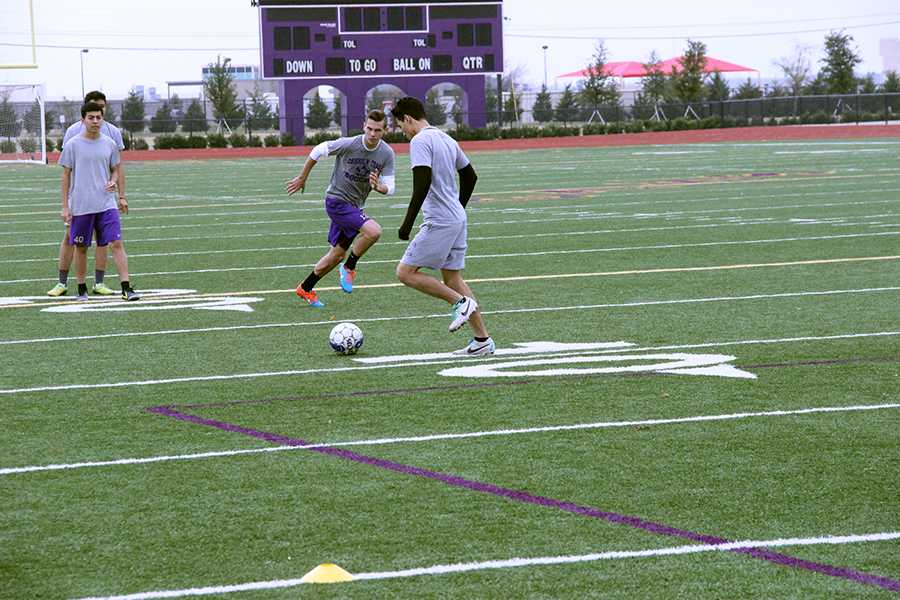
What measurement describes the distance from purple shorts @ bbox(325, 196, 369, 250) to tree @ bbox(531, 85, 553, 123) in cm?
6411

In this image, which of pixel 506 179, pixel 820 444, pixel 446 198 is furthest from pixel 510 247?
pixel 506 179

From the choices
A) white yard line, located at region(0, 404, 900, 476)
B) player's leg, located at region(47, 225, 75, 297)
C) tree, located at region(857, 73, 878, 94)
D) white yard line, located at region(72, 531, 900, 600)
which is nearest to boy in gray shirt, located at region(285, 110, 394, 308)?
player's leg, located at region(47, 225, 75, 297)

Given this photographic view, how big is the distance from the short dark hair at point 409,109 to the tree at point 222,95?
64.2 metres

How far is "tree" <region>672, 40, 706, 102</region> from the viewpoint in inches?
3118

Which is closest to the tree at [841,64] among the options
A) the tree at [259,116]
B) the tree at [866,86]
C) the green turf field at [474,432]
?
the tree at [866,86]

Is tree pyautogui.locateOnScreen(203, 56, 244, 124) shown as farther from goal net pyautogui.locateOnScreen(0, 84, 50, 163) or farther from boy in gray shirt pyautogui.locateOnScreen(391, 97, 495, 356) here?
boy in gray shirt pyautogui.locateOnScreen(391, 97, 495, 356)

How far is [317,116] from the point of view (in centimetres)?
7506

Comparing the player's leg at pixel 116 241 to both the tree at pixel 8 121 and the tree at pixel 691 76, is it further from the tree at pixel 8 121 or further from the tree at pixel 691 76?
the tree at pixel 691 76

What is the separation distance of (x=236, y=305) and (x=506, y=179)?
2255cm

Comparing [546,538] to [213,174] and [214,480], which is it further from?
[213,174]

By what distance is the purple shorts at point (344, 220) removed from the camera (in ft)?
46.0

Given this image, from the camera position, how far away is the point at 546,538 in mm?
5875

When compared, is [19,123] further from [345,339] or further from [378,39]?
[345,339]

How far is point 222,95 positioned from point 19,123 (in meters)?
31.4
